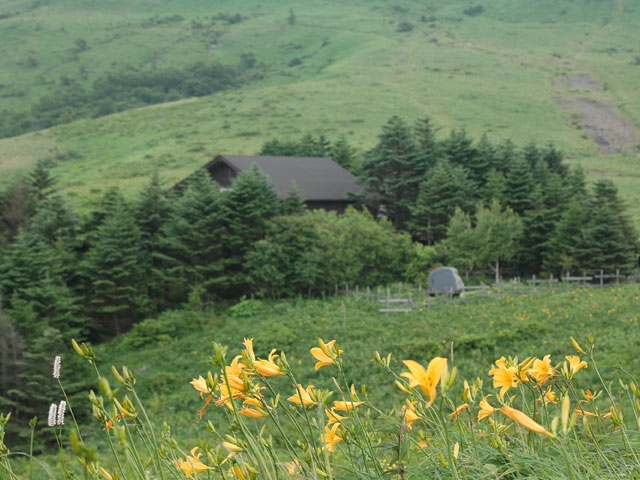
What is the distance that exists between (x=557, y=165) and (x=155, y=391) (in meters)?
22.8

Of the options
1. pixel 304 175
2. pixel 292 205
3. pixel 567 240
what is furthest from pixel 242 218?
pixel 567 240

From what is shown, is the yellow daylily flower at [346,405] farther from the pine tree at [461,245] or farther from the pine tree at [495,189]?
the pine tree at [495,189]

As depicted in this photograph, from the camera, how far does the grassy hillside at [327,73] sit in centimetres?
5175

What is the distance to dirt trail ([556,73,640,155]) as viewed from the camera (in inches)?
2106

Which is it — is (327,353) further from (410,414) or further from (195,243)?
(195,243)

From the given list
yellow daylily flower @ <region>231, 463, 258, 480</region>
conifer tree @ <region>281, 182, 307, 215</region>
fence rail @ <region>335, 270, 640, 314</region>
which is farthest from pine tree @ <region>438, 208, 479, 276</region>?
yellow daylily flower @ <region>231, 463, 258, 480</region>

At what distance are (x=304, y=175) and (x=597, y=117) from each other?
4356cm

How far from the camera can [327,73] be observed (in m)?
82.7

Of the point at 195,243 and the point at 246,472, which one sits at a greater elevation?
the point at 246,472

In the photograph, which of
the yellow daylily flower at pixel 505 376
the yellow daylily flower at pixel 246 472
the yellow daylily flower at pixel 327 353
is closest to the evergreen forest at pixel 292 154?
the yellow daylily flower at pixel 505 376

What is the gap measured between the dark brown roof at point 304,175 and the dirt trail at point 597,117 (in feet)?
105

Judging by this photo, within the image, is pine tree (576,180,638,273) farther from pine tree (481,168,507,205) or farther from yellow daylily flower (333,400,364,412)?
yellow daylily flower (333,400,364,412)

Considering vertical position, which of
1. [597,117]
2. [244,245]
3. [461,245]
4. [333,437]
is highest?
[333,437]

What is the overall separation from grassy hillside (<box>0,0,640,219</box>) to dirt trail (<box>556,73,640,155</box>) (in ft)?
0.73
